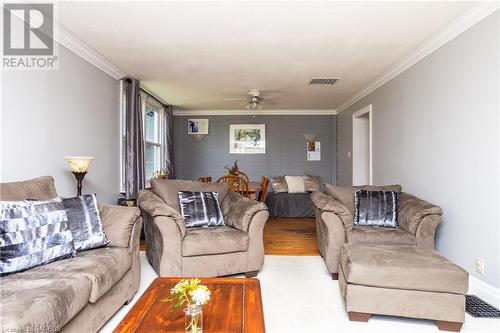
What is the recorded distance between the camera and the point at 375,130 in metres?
5.00

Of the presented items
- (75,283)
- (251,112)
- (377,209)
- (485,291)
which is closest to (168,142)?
(251,112)

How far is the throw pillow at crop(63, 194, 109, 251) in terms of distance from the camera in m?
2.22

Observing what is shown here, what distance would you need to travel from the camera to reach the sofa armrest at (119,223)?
2.39 m

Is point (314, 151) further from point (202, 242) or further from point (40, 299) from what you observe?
point (40, 299)

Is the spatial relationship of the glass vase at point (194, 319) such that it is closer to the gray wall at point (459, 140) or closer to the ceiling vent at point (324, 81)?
the gray wall at point (459, 140)

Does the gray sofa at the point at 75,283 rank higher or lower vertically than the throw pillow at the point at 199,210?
lower

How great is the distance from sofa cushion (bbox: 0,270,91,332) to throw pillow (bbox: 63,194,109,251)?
407mm

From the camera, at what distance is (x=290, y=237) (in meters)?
4.77

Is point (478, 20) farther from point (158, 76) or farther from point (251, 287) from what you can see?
point (158, 76)

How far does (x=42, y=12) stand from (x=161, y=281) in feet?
8.06

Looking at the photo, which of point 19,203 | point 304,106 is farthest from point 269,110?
point 19,203

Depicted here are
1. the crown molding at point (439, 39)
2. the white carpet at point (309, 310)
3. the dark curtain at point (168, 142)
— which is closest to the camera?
the white carpet at point (309, 310)

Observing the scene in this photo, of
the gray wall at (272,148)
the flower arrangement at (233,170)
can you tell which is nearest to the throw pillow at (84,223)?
the flower arrangement at (233,170)

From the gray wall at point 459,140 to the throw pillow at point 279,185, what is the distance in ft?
10.2
